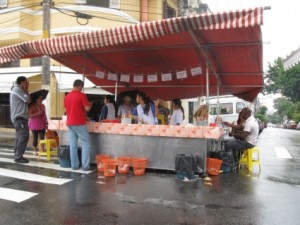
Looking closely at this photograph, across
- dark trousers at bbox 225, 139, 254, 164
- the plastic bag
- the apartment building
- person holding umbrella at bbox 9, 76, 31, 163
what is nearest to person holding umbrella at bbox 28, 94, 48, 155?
person holding umbrella at bbox 9, 76, 31, 163

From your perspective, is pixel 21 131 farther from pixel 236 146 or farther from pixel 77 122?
pixel 236 146

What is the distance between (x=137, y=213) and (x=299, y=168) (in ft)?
21.2

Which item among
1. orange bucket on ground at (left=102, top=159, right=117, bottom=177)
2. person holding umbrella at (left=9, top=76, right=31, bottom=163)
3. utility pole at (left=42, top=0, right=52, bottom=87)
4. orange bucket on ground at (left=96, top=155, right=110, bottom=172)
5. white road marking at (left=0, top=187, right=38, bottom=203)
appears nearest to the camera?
white road marking at (left=0, top=187, right=38, bottom=203)

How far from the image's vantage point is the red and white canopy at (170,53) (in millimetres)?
6520

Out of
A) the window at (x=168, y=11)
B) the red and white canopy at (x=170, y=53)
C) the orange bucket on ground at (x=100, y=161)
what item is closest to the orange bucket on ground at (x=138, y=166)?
the orange bucket on ground at (x=100, y=161)

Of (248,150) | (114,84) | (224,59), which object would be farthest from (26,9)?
(248,150)

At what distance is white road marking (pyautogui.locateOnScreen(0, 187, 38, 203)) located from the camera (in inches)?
238

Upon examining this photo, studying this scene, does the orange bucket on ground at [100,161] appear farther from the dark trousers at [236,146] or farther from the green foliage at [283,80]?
the green foliage at [283,80]

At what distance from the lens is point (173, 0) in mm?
25312

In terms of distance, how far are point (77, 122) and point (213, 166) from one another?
126 inches

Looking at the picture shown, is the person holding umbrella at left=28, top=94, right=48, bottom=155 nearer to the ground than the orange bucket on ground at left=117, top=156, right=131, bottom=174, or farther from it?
farther from it

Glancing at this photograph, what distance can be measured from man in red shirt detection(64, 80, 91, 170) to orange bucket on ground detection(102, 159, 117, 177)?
0.68 meters

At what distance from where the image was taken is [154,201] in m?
6.06

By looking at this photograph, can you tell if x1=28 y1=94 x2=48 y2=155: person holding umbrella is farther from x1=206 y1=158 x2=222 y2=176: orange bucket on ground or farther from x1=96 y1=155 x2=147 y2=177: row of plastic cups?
x1=206 y1=158 x2=222 y2=176: orange bucket on ground
